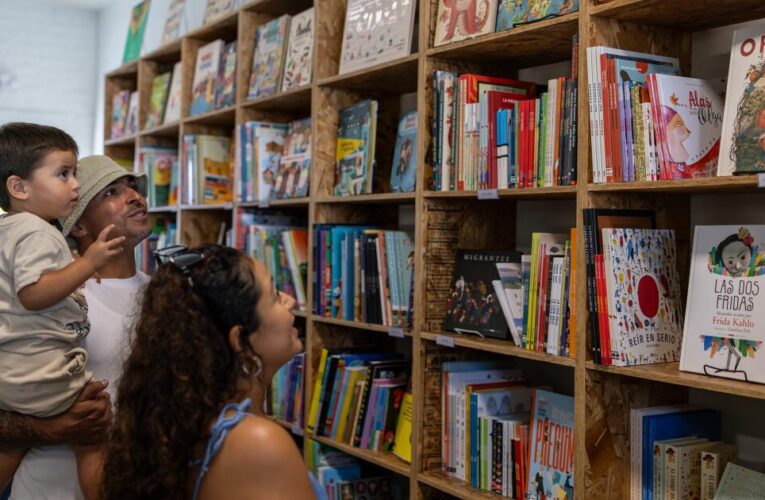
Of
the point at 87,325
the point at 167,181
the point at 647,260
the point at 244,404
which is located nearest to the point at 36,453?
the point at 87,325

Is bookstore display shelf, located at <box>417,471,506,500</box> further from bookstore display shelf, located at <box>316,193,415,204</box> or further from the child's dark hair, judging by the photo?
the child's dark hair

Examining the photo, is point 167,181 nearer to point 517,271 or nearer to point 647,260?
point 517,271

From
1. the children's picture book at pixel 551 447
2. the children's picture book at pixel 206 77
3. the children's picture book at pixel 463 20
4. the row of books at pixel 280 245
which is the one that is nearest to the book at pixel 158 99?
the children's picture book at pixel 206 77

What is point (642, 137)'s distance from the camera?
1.90m

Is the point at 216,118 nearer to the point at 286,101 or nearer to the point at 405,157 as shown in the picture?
the point at 286,101

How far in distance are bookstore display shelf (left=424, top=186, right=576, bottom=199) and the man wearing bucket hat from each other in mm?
845

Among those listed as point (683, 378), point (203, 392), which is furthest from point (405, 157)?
point (203, 392)

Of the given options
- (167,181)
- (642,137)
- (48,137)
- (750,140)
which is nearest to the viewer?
(750,140)

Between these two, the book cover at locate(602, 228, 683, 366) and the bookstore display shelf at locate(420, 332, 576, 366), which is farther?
the bookstore display shelf at locate(420, 332, 576, 366)

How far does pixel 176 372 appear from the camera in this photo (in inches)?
51.7

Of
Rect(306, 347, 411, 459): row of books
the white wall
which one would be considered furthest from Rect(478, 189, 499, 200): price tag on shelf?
the white wall

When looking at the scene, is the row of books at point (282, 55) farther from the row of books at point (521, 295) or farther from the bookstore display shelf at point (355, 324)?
the row of books at point (521, 295)

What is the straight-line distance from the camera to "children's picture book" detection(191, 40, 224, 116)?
12.8 feet

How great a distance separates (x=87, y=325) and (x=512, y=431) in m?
1.15
